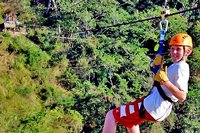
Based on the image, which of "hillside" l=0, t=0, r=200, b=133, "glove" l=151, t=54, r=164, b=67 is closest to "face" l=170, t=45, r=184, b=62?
"glove" l=151, t=54, r=164, b=67

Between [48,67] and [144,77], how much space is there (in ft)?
12.0

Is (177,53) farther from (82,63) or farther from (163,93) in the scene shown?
(82,63)

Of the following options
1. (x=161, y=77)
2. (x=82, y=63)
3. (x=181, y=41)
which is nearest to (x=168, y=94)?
(x=161, y=77)

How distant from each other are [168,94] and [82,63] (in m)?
11.6

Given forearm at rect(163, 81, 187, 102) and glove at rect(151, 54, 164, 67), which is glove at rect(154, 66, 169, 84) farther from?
glove at rect(151, 54, 164, 67)

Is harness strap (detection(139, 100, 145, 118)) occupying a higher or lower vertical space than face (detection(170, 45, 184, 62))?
lower

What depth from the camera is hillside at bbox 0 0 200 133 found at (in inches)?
488

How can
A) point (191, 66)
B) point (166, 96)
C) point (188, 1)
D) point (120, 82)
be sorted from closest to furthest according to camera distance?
point (166, 96), point (120, 82), point (191, 66), point (188, 1)

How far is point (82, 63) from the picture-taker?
13.9 meters

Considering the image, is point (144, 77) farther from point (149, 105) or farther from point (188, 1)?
point (149, 105)

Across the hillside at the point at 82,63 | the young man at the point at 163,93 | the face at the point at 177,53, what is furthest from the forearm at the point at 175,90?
the hillside at the point at 82,63

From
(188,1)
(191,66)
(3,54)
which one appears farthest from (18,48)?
(188,1)

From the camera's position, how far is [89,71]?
13.6 metres

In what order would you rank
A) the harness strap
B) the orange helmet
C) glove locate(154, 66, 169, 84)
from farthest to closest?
the harness strap < the orange helmet < glove locate(154, 66, 169, 84)
